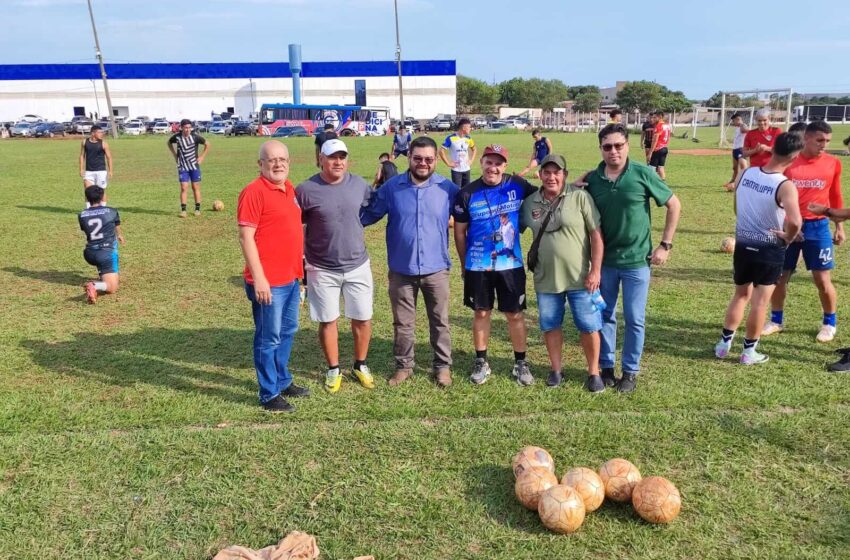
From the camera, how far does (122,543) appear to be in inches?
130

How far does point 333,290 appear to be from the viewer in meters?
4.95

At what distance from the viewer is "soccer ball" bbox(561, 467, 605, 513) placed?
3.39 metres

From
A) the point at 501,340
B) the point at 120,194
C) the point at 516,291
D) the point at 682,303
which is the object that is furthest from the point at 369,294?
the point at 120,194

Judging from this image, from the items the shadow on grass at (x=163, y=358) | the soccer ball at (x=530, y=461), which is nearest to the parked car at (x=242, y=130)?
the shadow on grass at (x=163, y=358)

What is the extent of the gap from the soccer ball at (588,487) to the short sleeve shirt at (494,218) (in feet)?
6.13

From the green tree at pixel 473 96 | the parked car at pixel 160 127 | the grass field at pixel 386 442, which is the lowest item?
the grass field at pixel 386 442

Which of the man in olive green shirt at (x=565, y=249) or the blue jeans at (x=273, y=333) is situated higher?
the man in olive green shirt at (x=565, y=249)

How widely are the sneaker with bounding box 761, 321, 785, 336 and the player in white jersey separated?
2.27 ft

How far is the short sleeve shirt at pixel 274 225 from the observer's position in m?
4.29

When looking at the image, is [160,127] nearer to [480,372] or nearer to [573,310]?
[480,372]

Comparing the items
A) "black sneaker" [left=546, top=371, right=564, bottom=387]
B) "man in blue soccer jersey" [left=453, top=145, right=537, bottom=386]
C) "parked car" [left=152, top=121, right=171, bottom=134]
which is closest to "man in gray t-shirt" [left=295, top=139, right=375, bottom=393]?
"man in blue soccer jersey" [left=453, top=145, right=537, bottom=386]

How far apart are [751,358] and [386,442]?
3.28 m

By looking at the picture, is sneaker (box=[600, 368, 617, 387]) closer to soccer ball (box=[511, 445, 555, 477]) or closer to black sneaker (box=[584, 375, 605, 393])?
black sneaker (box=[584, 375, 605, 393])

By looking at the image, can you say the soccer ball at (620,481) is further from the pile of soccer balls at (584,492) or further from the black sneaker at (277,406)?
the black sneaker at (277,406)
